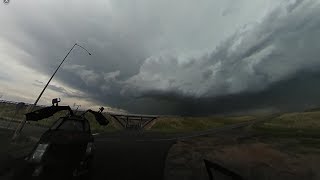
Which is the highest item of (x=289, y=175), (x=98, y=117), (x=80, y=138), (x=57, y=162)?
(x=98, y=117)

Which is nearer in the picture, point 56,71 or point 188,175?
point 188,175

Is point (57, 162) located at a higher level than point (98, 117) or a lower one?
lower

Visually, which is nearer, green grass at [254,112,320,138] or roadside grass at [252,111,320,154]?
roadside grass at [252,111,320,154]

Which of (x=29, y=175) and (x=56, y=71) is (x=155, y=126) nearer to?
(x=56, y=71)

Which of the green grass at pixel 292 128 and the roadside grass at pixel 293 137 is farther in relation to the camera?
the green grass at pixel 292 128

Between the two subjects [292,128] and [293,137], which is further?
[292,128]

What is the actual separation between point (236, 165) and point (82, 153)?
48.6 feet

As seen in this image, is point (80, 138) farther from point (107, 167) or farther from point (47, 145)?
point (107, 167)

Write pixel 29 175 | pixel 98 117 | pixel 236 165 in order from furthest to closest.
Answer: pixel 236 165 → pixel 98 117 → pixel 29 175

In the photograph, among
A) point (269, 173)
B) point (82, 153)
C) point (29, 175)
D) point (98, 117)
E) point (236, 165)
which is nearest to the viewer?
point (29, 175)

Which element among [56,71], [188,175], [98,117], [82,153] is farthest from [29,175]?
[56,71]

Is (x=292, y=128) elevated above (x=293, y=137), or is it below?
Answer: above

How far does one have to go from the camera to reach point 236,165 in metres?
25.4

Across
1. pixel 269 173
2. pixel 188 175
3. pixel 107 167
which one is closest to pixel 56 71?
pixel 107 167
